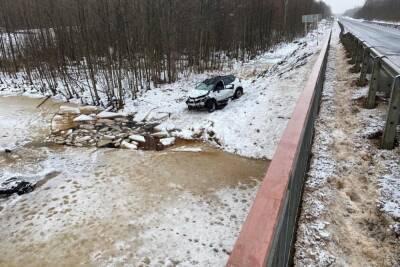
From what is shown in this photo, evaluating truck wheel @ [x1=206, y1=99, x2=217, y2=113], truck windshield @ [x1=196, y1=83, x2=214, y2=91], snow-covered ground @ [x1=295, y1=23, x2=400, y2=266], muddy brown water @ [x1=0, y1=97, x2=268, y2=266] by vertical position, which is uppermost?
snow-covered ground @ [x1=295, y1=23, x2=400, y2=266]

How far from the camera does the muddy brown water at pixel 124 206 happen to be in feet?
22.6

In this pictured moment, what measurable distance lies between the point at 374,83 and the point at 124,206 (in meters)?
6.83

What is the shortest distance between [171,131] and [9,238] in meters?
8.43

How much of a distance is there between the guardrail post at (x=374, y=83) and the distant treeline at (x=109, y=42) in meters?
15.8

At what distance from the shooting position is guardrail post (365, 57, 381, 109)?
22.5ft

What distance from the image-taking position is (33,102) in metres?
21.1

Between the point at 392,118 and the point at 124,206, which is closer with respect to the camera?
the point at 392,118

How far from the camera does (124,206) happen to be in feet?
28.2

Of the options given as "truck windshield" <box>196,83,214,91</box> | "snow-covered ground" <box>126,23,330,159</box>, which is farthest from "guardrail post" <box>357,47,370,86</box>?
"truck windshield" <box>196,83,214,91</box>

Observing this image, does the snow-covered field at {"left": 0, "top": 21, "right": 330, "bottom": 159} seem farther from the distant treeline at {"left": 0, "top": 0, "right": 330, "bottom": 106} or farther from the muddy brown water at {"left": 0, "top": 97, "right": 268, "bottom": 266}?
the distant treeline at {"left": 0, "top": 0, "right": 330, "bottom": 106}

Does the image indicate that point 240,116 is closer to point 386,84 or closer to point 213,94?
point 213,94

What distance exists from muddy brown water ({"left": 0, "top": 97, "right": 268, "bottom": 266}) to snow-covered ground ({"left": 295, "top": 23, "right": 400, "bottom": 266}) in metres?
3.09

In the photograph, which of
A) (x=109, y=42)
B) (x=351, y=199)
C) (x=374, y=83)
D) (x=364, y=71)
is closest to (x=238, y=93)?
(x=109, y=42)

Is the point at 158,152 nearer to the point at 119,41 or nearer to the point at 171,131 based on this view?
the point at 171,131
